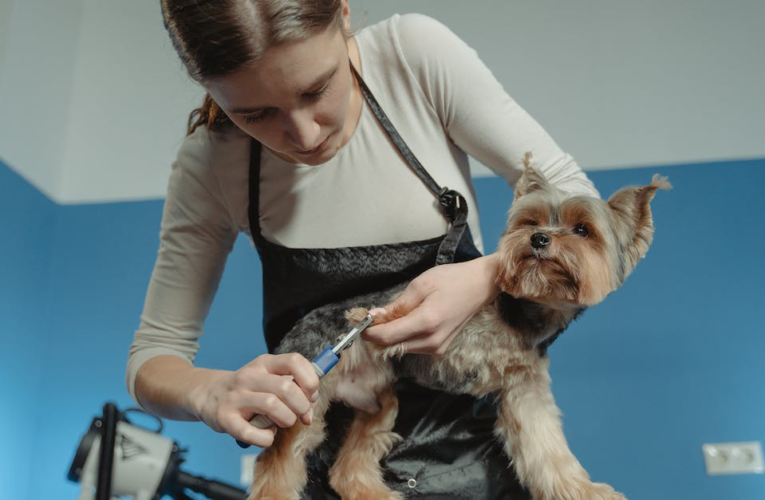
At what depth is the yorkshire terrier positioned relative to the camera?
1162 mm

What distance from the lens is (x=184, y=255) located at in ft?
4.37

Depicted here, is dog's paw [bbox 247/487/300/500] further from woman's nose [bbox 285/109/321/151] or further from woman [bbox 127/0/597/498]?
woman's nose [bbox 285/109/321/151]

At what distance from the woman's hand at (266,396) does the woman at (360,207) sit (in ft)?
0.07

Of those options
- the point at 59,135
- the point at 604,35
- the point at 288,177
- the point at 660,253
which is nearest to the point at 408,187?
the point at 288,177

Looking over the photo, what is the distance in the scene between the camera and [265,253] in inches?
50.3

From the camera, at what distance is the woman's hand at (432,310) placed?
1025 millimetres

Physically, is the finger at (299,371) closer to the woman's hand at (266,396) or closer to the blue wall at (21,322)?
the woman's hand at (266,396)

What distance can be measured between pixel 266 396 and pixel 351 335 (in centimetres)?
15

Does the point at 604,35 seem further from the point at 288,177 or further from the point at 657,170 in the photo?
the point at 288,177

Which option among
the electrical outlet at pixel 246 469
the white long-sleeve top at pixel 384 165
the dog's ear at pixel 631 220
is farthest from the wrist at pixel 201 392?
the electrical outlet at pixel 246 469

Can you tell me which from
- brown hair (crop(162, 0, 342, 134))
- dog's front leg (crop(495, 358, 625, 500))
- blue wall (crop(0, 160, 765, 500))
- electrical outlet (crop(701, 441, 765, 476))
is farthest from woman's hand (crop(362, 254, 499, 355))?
electrical outlet (crop(701, 441, 765, 476))

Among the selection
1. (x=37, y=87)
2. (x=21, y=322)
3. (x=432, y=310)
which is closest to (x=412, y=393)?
(x=432, y=310)

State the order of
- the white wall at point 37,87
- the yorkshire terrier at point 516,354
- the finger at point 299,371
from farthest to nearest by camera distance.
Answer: the white wall at point 37,87 < the yorkshire terrier at point 516,354 < the finger at point 299,371

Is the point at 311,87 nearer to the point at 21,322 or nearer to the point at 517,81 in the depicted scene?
the point at 517,81
